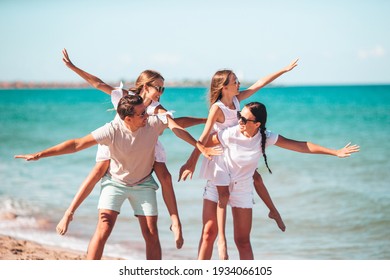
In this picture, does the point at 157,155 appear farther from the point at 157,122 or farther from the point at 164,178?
the point at 157,122

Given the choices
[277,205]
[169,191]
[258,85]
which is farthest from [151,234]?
[277,205]

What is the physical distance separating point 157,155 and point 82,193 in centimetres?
62

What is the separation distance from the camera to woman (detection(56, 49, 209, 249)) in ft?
15.1

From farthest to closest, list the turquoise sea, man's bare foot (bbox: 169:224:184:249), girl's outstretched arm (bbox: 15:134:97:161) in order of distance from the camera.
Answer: the turquoise sea
man's bare foot (bbox: 169:224:184:249)
girl's outstretched arm (bbox: 15:134:97:161)

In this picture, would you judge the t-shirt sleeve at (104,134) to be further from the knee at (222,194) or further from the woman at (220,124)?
the knee at (222,194)

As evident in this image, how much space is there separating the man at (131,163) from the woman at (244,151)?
169 millimetres

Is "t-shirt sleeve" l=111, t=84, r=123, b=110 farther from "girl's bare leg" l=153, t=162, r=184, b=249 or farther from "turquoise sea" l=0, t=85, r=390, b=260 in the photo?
"turquoise sea" l=0, t=85, r=390, b=260

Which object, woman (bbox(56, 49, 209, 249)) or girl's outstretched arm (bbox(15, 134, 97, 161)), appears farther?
woman (bbox(56, 49, 209, 249))

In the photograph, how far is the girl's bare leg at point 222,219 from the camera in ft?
14.7

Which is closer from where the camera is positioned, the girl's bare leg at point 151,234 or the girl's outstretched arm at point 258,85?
the girl's bare leg at point 151,234

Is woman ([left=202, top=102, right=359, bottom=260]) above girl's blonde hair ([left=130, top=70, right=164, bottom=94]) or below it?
below

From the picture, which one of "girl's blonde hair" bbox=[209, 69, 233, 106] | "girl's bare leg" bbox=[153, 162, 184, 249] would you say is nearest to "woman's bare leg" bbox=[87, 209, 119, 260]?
"girl's bare leg" bbox=[153, 162, 184, 249]

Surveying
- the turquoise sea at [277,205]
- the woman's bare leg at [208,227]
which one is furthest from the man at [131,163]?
the turquoise sea at [277,205]
